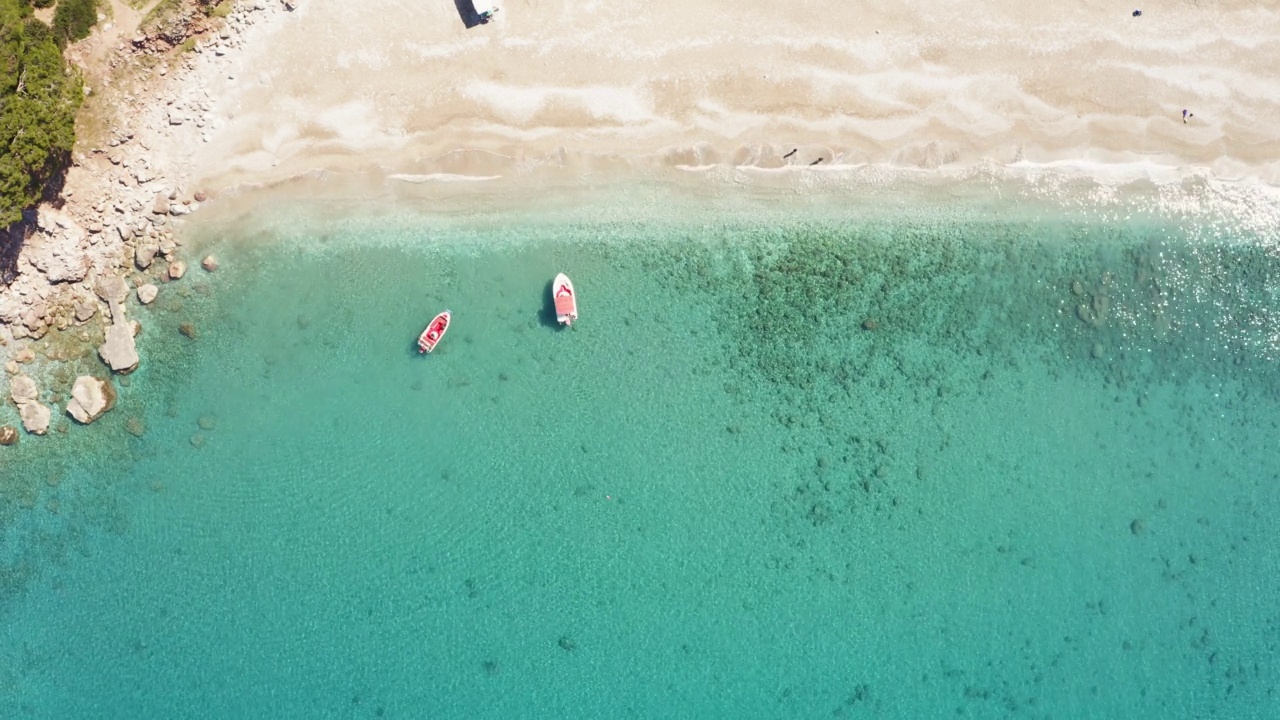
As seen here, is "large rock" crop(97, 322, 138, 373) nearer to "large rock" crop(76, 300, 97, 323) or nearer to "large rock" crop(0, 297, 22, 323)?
"large rock" crop(76, 300, 97, 323)

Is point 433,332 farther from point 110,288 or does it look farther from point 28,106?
point 28,106

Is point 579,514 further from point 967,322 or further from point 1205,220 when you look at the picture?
point 1205,220

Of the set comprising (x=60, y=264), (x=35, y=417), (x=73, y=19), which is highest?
(x=73, y=19)

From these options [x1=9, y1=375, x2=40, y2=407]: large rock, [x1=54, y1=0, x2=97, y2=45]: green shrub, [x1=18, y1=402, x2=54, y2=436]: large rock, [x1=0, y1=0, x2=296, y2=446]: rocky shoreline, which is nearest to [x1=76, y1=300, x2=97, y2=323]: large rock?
[x1=0, y1=0, x2=296, y2=446]: rocky shoreline

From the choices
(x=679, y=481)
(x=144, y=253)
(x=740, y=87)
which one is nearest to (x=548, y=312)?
(x=679, y=481)

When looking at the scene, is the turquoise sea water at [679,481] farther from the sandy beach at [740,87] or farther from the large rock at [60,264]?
the large rock at [60,264]
